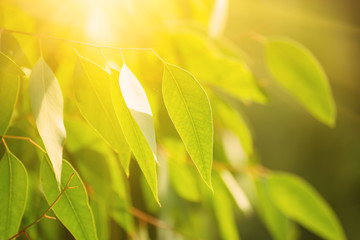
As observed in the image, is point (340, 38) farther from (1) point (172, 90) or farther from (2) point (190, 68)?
(1) point (172, 90)

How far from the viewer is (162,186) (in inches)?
22.2

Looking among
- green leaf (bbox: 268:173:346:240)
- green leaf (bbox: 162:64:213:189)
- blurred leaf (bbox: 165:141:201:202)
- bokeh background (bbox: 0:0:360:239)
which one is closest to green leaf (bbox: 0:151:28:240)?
green leaf (bbox: 162:64:213:189)

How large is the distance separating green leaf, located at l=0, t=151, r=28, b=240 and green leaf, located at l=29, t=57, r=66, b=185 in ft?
0.21

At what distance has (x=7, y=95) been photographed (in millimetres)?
282

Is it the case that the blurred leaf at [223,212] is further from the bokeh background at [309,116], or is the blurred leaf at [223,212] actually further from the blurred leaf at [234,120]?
the bokeh background at [309,116]

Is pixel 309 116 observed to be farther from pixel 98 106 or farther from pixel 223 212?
pixel 98 106

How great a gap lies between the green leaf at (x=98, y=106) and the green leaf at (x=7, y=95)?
0.13 feet

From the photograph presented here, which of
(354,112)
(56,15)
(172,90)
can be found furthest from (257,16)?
(172,90)

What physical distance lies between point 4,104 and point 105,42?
0.70 feet

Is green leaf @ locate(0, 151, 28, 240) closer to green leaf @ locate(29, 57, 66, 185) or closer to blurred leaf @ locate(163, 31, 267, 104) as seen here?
green leaf @ locate(29, 57, 66, 185)

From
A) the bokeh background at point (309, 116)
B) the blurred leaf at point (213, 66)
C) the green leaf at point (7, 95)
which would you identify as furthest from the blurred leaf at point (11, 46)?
the bokeh background at point (309, 116)

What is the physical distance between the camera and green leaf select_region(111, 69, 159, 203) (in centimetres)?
25

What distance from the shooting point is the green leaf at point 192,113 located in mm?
264

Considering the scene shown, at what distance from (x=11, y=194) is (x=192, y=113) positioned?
14cm
